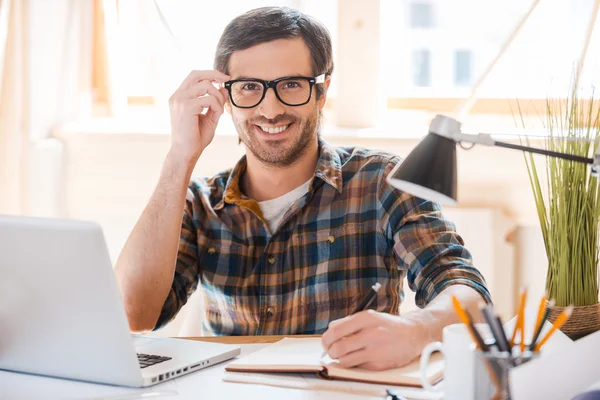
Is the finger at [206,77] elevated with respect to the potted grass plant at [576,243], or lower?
elevated

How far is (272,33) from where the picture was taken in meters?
1.93

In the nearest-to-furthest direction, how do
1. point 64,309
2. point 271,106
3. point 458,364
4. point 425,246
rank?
point 458,364
point 64,309
point 425,246
point 271,106

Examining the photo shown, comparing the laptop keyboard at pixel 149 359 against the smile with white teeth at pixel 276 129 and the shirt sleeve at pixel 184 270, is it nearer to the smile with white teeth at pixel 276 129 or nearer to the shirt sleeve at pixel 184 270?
the shirt sleeve at pixel 184 270

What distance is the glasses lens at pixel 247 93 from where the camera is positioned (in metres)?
1.91

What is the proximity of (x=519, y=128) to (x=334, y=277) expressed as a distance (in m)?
1.09

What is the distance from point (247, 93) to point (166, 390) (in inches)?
34.2

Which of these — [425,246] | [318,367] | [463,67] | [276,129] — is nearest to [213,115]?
[276,129]

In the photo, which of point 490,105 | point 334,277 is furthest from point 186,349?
point 490,105

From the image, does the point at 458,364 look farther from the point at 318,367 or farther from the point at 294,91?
the point at 294,91

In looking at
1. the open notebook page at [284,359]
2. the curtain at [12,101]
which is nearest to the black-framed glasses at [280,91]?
the open notebook page at [284,359]

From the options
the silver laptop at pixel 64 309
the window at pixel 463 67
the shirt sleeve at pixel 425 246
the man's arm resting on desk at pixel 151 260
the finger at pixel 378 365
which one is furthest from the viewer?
the window at pixel 463 67

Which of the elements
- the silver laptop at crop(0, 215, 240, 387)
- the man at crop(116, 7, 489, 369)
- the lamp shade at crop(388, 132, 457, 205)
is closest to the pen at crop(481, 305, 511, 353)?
the lamp shade at crop(388, 132, 457, 205)

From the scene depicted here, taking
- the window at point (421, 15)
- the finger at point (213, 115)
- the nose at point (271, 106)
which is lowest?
the finger at point (213, 115)

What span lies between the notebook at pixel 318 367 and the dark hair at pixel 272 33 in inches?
31.2
